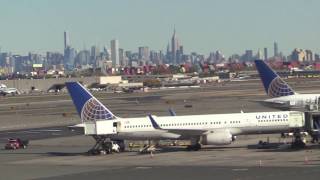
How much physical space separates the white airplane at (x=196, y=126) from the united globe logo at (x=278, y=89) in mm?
15312

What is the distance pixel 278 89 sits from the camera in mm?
78625

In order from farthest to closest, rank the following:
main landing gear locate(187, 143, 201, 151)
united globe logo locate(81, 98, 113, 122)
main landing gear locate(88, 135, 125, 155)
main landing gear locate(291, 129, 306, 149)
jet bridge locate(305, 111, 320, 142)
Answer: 1. united globe logo locate(81, 98, 113, 122)
2. main landing gear locate(88, 135, 125, 155)
3. main landing gear locate(187, 143, 201, 151)
4. jet bridge locate(305, 111, 320, 142)
5. main landing gear locate(291, 129, 306, 149)

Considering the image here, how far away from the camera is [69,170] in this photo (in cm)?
5150

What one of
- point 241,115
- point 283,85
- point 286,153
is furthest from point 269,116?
point 283,85

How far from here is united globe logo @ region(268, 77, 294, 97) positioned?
7831 cm

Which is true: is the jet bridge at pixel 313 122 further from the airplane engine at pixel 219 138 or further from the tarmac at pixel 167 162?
the airplane engine at pixel 219 138

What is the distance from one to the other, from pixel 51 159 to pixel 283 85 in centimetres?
2912

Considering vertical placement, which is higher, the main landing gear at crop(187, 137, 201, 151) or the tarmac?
the main landing gear at crop(187, 137, 201, 151)

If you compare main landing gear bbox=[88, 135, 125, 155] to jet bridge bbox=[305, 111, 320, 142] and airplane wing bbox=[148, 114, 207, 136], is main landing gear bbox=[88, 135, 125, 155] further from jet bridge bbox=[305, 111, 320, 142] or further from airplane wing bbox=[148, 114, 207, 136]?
jet bridge bbox=[305, 111, 320, 142]

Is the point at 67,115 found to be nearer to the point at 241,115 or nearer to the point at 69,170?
the point at 241,115

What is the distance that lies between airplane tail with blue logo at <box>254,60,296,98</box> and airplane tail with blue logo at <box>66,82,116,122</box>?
803 inches

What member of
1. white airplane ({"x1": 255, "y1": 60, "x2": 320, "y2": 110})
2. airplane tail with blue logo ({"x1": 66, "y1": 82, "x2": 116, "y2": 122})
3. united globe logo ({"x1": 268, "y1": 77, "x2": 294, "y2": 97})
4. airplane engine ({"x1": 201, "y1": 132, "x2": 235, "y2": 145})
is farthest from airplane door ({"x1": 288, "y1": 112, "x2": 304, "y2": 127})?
united globe logo ({"x1": 268, "y1": 77, "x2": 294, "y2": 97})

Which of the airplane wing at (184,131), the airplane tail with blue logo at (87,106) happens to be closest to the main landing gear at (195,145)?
the airplane wing at (184,131)

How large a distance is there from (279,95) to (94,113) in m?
22.3
